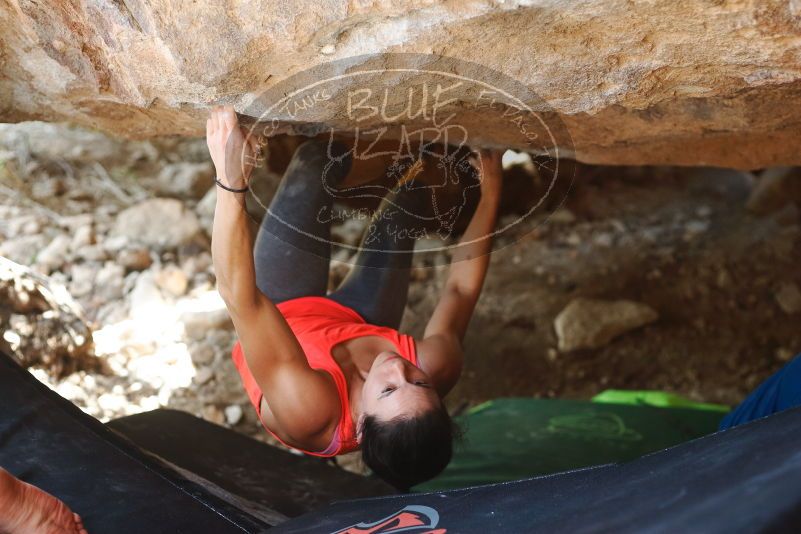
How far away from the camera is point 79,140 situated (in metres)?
3.43

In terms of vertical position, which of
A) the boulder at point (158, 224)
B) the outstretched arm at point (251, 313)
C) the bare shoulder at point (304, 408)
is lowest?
the bare shoulder at point (304, 408)

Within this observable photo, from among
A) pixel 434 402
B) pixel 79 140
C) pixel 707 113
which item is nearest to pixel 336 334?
pixel 434 402

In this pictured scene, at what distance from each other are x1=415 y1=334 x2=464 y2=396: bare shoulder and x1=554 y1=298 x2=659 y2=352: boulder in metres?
1.21

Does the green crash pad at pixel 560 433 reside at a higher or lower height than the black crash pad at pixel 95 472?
lower

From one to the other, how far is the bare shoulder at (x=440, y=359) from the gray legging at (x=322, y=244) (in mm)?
232

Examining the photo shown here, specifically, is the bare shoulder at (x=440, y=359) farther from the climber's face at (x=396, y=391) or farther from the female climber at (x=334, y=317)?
the climber's face at (x=396, y=391)

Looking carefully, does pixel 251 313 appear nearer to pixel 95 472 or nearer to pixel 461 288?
pixel 95 472

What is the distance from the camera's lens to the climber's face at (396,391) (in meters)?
1.48

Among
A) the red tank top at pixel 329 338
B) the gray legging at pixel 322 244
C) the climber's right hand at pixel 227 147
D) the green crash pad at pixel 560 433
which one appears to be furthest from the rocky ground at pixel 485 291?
the climber's right hand at pixel 227 147

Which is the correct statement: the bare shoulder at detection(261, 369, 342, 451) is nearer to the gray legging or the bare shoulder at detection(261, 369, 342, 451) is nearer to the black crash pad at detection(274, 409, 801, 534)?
the black crash pad at detection(274, 409, 801, 534)

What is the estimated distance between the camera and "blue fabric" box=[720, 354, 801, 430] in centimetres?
160

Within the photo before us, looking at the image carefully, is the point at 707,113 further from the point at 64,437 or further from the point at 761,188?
the point at 761,188

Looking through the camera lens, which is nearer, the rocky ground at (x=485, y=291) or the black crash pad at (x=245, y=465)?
the black crash pad at (x=245, y=465)

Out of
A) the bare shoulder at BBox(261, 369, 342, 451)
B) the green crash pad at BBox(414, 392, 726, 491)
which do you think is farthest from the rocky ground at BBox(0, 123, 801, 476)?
the bare shoulder at BBox(261, 369, 342, 451)
